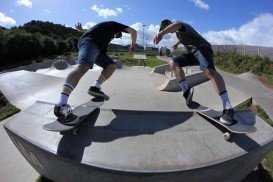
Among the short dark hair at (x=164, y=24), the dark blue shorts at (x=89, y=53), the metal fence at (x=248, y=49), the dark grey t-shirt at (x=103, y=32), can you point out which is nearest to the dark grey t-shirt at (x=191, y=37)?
the short dark hair at (x=164, y=24)

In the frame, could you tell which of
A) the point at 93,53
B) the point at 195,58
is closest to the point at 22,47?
the point at 93,53

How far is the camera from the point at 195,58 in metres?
6.35

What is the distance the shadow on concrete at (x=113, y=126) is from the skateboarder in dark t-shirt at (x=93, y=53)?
0.45 metres

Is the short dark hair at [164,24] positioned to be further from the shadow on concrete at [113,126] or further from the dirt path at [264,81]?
the dirt path at [264,81]

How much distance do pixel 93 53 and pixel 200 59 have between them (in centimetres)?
210

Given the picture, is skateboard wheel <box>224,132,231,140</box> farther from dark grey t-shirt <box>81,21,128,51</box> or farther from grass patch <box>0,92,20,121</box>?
grass patch <box>0,92,20,121</box>

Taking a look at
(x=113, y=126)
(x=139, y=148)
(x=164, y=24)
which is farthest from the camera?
(x=164, y=24)

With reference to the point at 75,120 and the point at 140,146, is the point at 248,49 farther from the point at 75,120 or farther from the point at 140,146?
the point at 75,120

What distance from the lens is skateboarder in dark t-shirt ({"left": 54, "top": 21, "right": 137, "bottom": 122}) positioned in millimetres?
5289

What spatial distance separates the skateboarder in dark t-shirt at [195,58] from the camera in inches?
220

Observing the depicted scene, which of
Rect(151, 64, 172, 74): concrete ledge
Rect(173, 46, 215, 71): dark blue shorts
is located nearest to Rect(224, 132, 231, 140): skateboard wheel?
Rect(173, 46, 215, 71): dark blue shorts

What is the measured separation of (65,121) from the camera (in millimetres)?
5137

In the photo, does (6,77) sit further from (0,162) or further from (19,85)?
(0,162)

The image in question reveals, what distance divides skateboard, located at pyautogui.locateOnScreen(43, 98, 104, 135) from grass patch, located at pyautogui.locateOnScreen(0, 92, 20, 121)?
26.5ft
